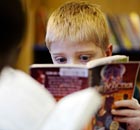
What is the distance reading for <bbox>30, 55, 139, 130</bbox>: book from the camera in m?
0.87

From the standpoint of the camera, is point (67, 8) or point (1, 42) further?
point (67, 8)

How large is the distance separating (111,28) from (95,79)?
2039 millimetres

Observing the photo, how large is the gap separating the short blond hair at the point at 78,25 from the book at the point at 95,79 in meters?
0.20

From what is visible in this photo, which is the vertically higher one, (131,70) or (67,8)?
(67,8)

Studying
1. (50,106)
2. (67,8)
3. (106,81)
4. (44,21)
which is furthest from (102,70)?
(44,21)

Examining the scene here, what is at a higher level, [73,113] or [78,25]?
[78,25]

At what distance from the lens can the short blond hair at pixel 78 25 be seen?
115 cm

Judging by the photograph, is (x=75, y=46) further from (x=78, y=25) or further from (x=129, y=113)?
(x=129, y=113)

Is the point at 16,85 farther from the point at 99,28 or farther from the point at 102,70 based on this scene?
the point at 99,28

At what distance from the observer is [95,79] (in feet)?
2.90

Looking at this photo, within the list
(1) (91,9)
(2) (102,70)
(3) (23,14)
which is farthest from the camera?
(1) (91,9)

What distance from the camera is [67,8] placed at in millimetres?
1239

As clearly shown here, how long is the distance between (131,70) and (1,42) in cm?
43

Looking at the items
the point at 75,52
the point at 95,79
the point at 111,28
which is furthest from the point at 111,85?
the point at 111,28
